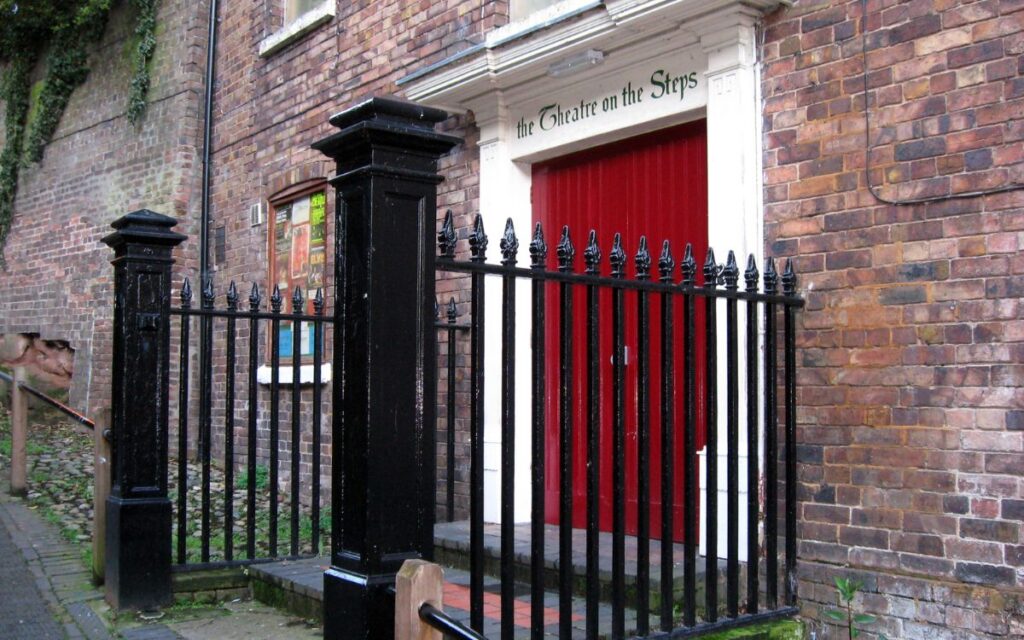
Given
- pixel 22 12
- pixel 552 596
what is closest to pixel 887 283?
pixel 552 596

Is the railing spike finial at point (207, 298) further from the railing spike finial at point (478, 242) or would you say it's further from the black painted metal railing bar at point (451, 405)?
the railing spike finial at point (478, 242)

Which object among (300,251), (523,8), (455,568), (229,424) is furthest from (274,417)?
(300,251)

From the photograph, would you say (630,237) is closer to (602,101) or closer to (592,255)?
(602,101)

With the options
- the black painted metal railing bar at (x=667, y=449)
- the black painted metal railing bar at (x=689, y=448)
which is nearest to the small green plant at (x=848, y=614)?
the black painted metal railing bar at (x=689, y=448)

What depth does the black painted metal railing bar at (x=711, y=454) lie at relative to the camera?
384cm

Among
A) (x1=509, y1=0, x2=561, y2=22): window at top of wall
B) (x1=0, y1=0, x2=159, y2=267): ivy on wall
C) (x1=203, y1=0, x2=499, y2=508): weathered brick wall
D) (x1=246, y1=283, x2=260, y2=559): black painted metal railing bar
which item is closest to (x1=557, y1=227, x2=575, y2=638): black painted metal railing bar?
(x1=246, y1=283, x2=260, y2=559): black painted metal railing bar

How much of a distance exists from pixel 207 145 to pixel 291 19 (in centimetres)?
158

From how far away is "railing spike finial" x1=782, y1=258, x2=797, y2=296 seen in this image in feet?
14.2

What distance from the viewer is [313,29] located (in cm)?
806

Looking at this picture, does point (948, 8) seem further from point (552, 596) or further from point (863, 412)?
point (552, 596)

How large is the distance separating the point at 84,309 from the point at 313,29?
4.74 metres

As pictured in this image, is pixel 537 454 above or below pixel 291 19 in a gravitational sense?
below

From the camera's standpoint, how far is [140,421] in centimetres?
488

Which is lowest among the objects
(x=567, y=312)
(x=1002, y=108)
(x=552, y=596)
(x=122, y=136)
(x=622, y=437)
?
(x=552, y=596)
